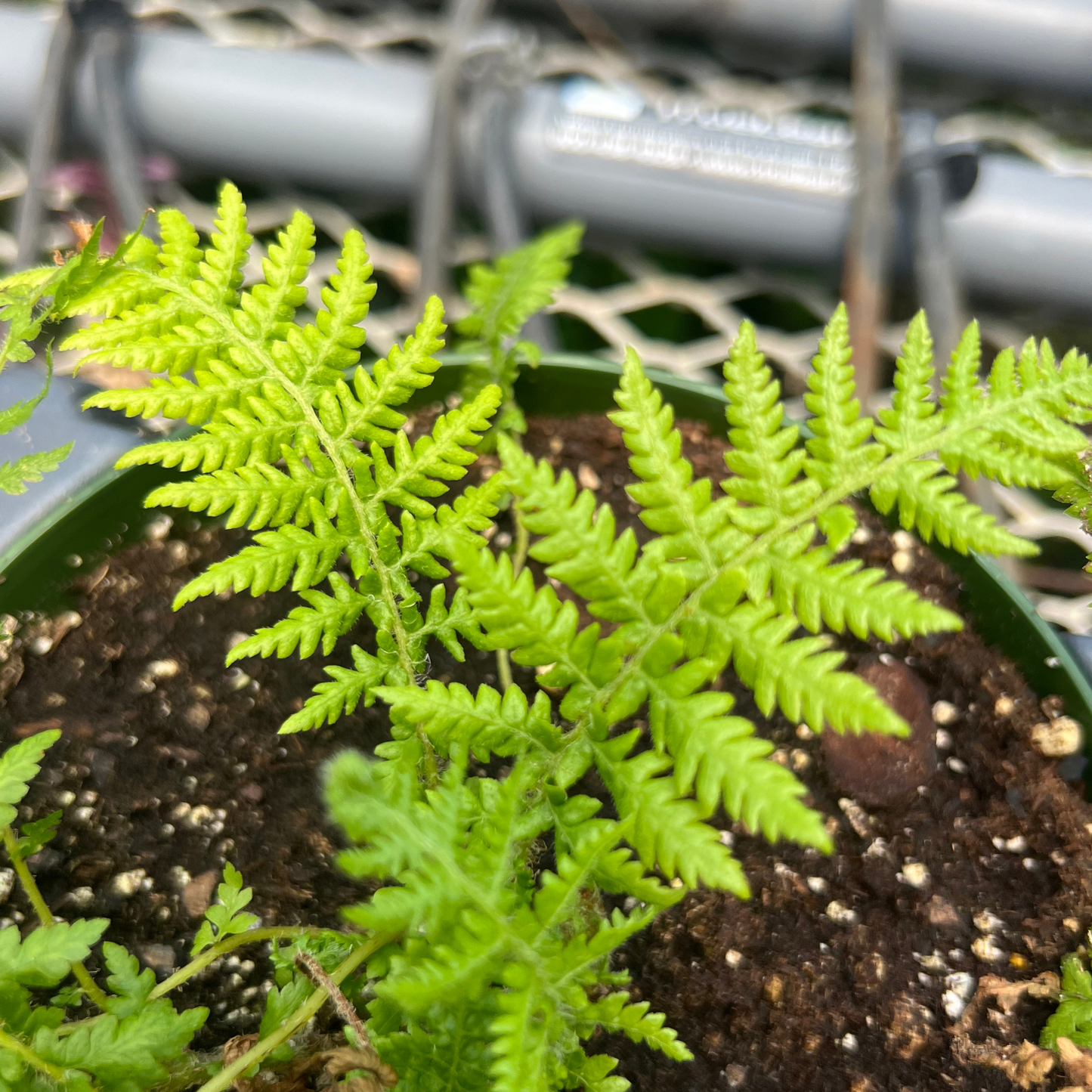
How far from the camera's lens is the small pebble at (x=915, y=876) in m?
0.90

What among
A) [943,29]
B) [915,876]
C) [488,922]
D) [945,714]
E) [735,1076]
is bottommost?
[735,1076]

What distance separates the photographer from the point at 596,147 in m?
1.27

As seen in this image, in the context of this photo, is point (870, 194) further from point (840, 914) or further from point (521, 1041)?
point (521, 1041)

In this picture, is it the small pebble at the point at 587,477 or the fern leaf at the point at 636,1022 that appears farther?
the small pebble at the point at 587,477

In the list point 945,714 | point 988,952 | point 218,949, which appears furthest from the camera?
point 945,714

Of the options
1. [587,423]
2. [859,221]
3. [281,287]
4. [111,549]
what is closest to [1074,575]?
[859,221]

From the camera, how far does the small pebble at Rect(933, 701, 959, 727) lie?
98 cm

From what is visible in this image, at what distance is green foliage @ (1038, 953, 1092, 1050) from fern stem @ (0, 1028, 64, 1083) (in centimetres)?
84

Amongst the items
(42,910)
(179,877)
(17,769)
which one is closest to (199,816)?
(179,877)

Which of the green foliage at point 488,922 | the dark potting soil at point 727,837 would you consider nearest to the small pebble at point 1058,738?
the dark potting soil at point 727,837

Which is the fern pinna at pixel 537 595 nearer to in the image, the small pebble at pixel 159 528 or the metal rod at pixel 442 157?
the small pebble at pixel 159 528

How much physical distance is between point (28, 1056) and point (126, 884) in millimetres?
263

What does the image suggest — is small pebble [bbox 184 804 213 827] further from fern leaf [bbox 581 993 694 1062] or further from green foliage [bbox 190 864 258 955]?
fern leaf [bbox 581 993 694 1062]

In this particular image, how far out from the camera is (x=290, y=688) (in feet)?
3.22
